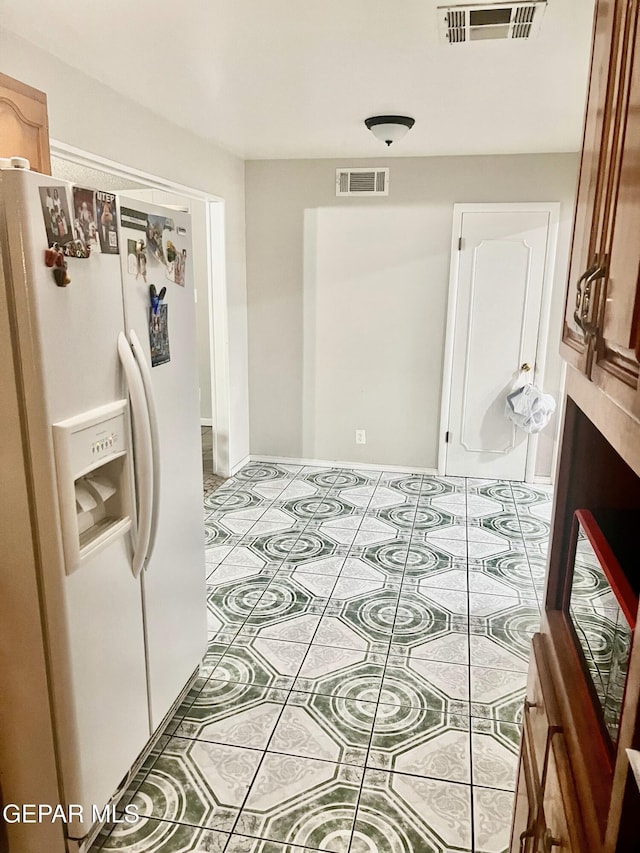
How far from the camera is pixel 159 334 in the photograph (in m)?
1.95

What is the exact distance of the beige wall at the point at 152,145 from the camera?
2488 mm

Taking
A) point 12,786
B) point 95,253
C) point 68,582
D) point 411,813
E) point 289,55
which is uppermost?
point 289,55

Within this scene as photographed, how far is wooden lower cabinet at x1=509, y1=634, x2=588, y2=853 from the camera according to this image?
→ 3.10 ft

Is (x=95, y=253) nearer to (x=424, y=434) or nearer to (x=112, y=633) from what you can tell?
(x=112, y=633)

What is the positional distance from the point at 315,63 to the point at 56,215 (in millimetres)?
1623

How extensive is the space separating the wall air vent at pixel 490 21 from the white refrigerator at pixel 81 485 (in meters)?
1.15

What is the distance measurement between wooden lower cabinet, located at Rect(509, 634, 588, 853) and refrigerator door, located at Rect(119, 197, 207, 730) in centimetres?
116

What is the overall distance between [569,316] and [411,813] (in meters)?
1.58

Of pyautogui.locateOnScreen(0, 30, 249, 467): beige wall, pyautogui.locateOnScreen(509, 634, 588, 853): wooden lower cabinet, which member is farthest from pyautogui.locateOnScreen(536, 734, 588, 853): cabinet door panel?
pyautogui.locateOnScreen(0, 30, 249, 467): beige wall

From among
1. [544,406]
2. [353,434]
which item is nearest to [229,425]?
[353,434]

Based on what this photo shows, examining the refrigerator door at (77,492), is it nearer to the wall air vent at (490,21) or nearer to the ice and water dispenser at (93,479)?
the ice and water dispenser at (93,479)

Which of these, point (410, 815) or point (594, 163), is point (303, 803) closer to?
point (410, 815)

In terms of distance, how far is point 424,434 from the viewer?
5.02m

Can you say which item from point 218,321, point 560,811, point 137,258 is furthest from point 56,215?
point 218,321
